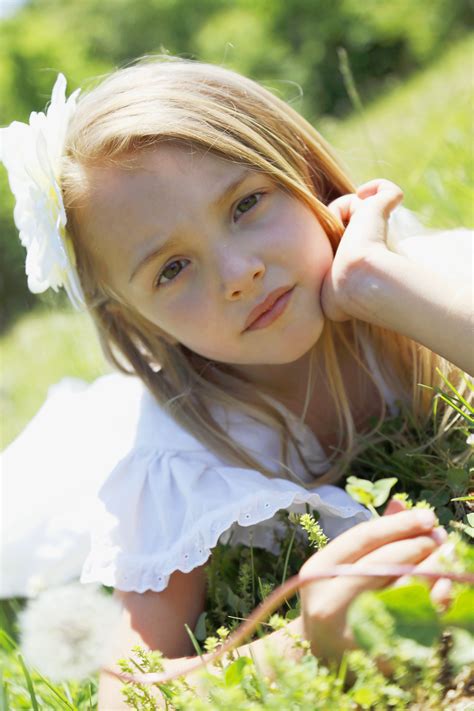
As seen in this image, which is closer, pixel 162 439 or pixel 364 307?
pixel 364 307

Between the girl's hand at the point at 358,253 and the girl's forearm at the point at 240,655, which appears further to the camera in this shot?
the girl's hand at the point at 358,253

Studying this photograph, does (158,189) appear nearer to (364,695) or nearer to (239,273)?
(239,273)

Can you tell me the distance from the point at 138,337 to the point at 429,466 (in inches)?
36.4

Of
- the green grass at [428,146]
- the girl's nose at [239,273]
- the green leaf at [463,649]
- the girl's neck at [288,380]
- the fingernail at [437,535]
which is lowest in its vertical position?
the green grass at [428,146]

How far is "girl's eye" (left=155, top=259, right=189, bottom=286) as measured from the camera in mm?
1923

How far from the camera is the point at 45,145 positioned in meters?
2.00

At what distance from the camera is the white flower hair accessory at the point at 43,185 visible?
2.05 metres

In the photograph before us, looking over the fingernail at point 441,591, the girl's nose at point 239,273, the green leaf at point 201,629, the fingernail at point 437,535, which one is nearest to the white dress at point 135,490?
the green leaf at point 201,629

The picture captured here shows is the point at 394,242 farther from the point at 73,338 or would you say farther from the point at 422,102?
the point at 422,102

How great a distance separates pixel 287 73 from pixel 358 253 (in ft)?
44.7

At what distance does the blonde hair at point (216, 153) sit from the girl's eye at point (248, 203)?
71 mm

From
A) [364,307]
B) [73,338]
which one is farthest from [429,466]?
[73,338]

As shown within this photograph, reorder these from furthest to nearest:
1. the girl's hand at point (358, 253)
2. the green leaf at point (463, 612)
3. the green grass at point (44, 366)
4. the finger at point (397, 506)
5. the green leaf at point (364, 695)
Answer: the green grass at point (44, 366) < the girl's hand at point (358, 253) < the finger at point (397, 506) < the green leaf at point (364, 695) < the green leaf at point (463, 612)

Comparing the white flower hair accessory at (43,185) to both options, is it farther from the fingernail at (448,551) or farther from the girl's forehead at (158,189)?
the fingernail at (448,551)
